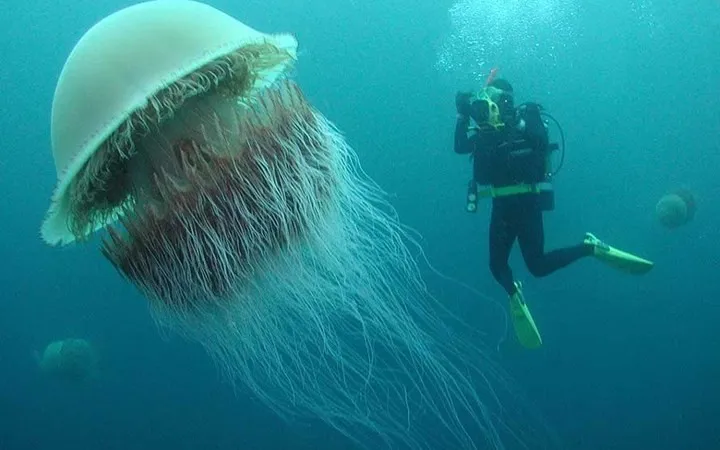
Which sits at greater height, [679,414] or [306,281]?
[306,281]

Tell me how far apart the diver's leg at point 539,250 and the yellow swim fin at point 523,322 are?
34 centimetres

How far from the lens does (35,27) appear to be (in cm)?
1873

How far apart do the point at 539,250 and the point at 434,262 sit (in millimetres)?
11185

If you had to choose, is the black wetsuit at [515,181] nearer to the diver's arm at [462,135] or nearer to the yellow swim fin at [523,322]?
the diver's arm at [462,135]

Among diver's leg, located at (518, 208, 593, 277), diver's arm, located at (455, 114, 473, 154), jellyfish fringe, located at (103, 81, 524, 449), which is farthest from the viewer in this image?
diver's leg, located at (518, 208, 593, 277)

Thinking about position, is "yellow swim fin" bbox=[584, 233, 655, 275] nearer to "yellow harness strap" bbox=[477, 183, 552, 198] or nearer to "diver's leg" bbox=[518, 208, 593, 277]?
"diver's leg" bbox=[518, 208, 593, 277]

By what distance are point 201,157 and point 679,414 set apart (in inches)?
734

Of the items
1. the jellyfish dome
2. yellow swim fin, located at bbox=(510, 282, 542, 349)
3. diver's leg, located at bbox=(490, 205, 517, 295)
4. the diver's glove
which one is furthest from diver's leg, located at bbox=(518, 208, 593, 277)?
the jellyfish dome

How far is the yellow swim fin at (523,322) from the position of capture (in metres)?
7.20

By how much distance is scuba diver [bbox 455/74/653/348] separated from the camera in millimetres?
6348

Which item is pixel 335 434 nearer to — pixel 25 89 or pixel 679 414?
pixel 679 414

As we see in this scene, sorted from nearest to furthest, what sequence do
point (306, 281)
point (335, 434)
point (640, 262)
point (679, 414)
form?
1. point (306, 281)
2. point (640, 262)
3. point (335, 434)
4. point (679, 414)

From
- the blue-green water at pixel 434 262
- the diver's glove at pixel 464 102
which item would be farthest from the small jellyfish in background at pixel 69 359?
the diver's glove at pixel 464 102

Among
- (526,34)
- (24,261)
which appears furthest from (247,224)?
(526,34)
